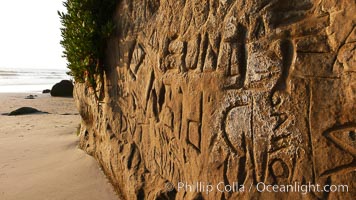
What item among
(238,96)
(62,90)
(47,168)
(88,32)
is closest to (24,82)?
(62,90)

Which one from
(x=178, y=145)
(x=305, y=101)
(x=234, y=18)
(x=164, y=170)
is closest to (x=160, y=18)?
(x=234, y=18)

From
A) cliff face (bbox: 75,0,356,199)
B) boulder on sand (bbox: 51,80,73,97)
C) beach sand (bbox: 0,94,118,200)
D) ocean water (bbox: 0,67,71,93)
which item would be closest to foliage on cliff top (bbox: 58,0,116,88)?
cliff face (bbox: 75,0,356,199)

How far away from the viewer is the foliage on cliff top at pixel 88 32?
476 centimetres

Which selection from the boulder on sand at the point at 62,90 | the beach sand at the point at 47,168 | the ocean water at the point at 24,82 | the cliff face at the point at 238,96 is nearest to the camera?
the cliff face at the point at 238,96

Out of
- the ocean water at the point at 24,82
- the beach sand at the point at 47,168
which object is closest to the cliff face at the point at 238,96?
the beach sand at the point at 47,168

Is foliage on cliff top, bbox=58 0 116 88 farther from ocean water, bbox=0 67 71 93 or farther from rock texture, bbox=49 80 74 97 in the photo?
ocean water, bbox=0 67 71 93

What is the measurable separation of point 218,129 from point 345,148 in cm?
106

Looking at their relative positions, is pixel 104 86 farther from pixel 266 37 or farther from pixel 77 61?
pixel 266 37

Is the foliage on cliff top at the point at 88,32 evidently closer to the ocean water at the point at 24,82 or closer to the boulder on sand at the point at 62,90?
the boulder on sand at the point at 62,90

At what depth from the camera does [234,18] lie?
2695 millimetres

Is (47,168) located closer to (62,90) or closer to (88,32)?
(88,32)

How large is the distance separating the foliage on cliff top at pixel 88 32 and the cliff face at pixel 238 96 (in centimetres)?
69

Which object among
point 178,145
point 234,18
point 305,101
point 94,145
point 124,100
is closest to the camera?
point 305,101

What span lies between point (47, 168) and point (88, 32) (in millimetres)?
2294
